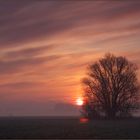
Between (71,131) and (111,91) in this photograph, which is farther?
(111,91)

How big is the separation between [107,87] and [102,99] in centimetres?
280

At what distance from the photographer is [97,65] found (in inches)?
3263

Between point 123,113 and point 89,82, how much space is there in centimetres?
1027

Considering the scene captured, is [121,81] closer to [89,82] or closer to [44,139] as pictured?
[89,82]

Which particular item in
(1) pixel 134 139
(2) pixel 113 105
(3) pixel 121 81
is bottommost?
(1) pixel 134 139

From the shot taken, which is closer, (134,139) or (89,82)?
(134,139)

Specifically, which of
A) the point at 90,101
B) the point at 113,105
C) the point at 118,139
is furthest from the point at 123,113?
the point at 118,139

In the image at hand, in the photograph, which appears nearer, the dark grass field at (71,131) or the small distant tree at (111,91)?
the dark grass field at (71,131)

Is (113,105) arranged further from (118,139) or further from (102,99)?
(118,139)

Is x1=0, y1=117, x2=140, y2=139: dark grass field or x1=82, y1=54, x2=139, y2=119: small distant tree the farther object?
x1=82, y1=54, x2=139, y2=119: small distant tree

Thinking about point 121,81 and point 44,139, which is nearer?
point 44,139

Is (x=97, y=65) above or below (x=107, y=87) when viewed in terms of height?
above

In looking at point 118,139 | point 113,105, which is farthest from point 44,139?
point 113,105

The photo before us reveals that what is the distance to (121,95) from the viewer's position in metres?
80.4
